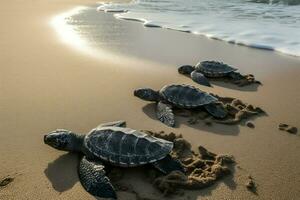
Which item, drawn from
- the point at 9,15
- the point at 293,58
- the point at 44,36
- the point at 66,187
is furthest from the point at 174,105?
the point at 9,15

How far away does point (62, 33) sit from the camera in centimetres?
902

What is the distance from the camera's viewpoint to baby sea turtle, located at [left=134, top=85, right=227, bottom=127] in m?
4.81

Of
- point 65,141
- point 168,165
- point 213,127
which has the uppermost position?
point 65,141

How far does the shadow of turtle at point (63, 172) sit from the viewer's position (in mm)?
3395

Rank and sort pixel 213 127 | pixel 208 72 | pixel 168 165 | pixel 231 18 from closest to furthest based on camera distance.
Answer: pixel 168 165 → pixel 213 127 → pixel 208 72 → pixel 231 18

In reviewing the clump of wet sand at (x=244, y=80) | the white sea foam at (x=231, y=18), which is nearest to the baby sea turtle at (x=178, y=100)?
the clump of wet sand at (x=244, y=80)

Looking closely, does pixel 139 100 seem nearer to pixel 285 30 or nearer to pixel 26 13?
pixel 285 30

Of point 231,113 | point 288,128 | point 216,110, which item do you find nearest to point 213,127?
point 216,110

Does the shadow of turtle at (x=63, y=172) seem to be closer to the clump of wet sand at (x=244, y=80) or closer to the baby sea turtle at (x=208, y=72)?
the baby sea turtle at (x=208, y=72)

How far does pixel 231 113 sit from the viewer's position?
4941 mm

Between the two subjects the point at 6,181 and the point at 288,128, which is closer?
the point at 6,181

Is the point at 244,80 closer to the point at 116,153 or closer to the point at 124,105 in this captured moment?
the point at 124,105

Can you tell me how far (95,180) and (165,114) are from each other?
1703mm

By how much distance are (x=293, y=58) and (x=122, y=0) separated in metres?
9.74
